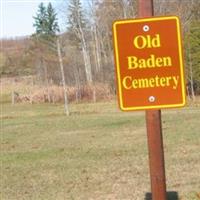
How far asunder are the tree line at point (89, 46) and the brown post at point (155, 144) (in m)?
37.0

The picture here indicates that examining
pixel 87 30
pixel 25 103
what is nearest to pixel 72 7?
pixel 87 30

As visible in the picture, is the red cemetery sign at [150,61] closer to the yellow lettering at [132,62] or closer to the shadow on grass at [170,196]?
the yellow lettering at [132,62]

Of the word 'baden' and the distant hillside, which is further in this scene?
the distant hillside

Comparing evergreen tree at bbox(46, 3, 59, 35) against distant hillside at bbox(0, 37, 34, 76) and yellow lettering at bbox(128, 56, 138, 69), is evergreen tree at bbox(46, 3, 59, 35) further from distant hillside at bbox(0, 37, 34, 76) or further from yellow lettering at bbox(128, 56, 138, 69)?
yellow lettering at bbox(128, 56, 138, 69)

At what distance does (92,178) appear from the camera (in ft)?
39.0

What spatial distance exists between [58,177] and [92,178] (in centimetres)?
70

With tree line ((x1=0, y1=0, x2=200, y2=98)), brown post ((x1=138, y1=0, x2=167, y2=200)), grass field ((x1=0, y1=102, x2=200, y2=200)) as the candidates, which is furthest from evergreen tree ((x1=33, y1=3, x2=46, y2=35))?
brown post ((x1=138, y1=0, x2=167, y2=200))

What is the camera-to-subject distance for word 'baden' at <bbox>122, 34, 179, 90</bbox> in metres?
4.26

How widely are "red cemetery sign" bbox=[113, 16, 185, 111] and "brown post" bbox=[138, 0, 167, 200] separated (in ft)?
0.40

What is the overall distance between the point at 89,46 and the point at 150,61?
69.0 m

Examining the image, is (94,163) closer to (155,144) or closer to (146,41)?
(155,144)

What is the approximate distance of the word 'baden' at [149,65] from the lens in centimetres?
426

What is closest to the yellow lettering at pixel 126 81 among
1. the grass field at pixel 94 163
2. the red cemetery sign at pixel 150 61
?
the red cemetery sign at pixel 150 61

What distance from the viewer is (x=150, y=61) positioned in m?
4.28
